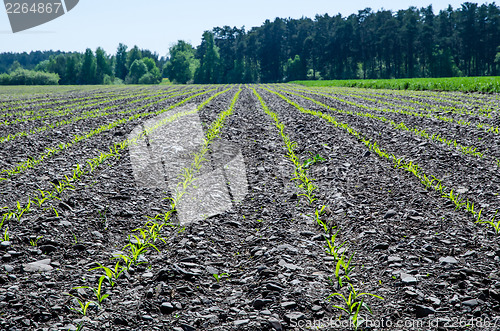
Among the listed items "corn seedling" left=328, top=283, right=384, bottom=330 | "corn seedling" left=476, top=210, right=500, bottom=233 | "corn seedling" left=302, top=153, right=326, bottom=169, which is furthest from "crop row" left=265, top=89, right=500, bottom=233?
"corn seedling" left=328, top=283, right=384, bottom=330

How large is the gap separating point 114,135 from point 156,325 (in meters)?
10.9

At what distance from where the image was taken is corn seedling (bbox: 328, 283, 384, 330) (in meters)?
3.32

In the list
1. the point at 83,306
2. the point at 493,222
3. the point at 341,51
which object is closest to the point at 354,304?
the point at 83,306

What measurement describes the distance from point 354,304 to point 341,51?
120 metres

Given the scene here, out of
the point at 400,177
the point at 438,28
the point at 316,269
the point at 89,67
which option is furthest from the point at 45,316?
the point at 89,67

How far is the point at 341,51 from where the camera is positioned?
11481 centimetres

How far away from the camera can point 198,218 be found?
235 inches

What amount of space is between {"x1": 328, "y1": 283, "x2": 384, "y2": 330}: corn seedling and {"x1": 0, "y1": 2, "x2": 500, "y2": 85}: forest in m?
106

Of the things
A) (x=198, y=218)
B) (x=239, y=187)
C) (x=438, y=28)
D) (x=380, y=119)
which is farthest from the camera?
(x=438, y=28)

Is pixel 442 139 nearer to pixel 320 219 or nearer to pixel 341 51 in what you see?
pixel 320 219

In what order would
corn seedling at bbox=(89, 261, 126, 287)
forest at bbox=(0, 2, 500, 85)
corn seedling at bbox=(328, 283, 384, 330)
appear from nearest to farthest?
corn seedling at bbox=(328, 283, 384, 330) → corn seedling at bbox=(89, 261, 126, 287) → forest at bbox=(0, 2, 500, 85)

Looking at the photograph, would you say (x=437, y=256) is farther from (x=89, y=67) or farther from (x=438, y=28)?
(x=89, y=67)

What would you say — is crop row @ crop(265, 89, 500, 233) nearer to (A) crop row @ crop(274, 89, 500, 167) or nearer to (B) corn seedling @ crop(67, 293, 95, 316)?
(A) crop row @ crop(274, 89, 500, 167)

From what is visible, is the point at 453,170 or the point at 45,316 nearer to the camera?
the point at 45,316
